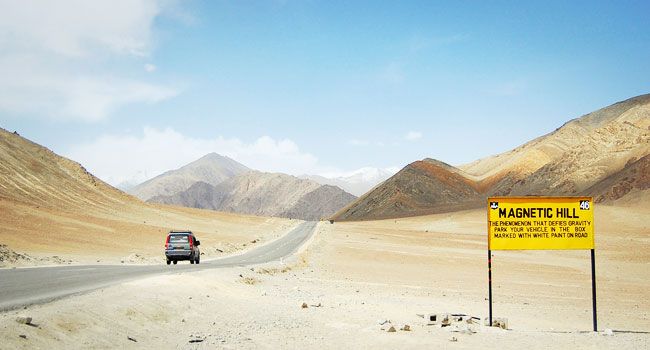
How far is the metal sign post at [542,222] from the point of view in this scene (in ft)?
58.0

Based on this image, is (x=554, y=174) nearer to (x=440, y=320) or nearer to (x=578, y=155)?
(x=578, y=155)

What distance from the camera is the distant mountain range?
12119 cm

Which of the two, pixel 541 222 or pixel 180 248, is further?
pixel 180 248

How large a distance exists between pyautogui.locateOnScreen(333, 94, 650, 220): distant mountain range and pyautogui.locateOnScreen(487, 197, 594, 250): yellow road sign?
96062 mm

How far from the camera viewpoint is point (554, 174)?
143m

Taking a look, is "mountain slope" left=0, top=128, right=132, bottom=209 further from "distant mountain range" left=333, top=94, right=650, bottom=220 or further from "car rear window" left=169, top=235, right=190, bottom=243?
"distant mountain range" left=333, top=94, right=650, bottom=220

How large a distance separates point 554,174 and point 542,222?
135 m

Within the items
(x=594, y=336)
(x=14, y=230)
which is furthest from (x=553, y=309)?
(x=14, y=230)

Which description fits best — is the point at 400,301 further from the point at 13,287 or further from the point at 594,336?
the point at 13,287

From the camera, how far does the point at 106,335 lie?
1180cm

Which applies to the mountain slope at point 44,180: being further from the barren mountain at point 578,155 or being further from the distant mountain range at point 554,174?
the barren mountain at point 578,155

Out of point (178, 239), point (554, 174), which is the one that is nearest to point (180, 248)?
point (178, 239)

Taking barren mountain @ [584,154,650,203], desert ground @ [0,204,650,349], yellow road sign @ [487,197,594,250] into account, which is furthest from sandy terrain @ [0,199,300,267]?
barren mountain @ [584,154,650,203]

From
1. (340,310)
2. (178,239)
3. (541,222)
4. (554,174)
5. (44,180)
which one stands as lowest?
(340,310)
